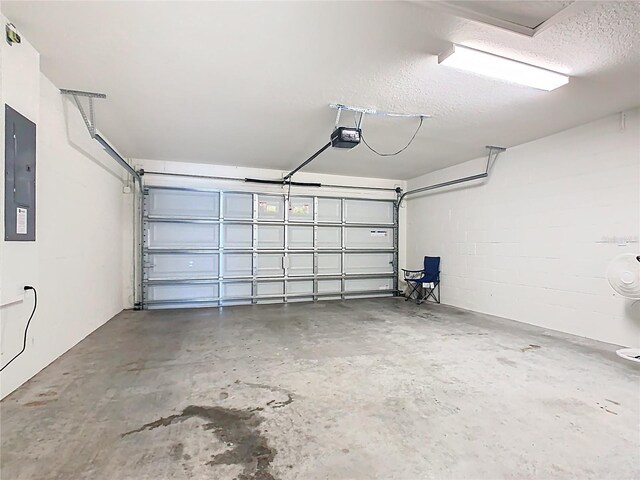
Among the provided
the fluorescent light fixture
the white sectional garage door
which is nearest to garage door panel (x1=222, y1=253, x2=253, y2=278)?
the white sectional garage door

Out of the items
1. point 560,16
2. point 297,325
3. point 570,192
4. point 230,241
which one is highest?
point 560,16

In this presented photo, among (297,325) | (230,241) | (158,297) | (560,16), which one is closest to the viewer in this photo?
(560,16)

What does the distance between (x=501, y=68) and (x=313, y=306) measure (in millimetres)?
4719

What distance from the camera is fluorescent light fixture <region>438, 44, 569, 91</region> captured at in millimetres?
2414

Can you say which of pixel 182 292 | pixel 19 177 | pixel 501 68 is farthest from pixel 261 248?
pixel 501 68

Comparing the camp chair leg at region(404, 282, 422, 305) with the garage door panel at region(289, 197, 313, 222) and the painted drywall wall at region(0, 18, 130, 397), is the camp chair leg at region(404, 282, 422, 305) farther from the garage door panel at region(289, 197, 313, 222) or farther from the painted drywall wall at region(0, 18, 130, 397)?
the painted drywall wall at region(0, 18, 130, 397)

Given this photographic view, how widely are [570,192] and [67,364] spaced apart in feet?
19.5

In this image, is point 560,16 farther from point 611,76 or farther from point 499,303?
point 499,303

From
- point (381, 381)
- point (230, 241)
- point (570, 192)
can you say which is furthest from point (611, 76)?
point (230, 241)

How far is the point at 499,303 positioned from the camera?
5.22 metres

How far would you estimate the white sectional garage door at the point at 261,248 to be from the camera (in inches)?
235

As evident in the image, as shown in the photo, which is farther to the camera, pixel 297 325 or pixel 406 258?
pixel 406 258

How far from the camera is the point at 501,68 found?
2633 mm

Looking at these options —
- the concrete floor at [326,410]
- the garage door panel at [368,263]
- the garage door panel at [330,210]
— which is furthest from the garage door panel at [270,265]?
the concrete floor at [326,410]
